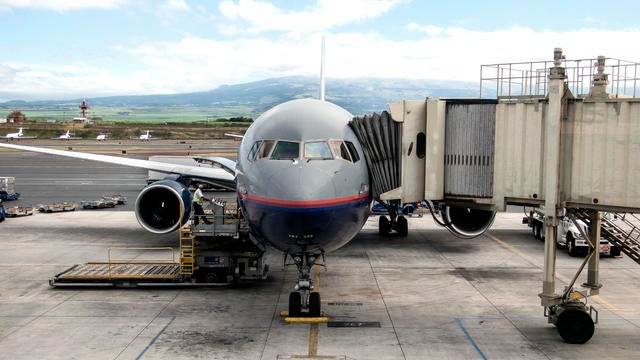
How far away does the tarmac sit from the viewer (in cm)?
1345

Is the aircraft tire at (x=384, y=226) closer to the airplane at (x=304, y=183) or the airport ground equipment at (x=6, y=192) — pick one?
the airplane at (x=304, y=183)

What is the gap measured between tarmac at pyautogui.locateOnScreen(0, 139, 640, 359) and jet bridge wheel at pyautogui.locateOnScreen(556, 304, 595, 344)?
208mm

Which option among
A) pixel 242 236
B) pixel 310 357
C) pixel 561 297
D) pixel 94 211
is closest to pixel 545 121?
pixel 561 297

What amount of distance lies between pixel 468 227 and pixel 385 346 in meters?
6.95

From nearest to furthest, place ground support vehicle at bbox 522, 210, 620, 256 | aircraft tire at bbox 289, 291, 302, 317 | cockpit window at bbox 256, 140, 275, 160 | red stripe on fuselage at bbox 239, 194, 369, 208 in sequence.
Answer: red stripe on fuselage at bbox 239, 194, 369, 208, cockpit window at bbox 256, 140, 275, 160, aircraft tire at bbox 289, 291, 302, 317, ground support vehicle at bbox 522, 210, 620, 256

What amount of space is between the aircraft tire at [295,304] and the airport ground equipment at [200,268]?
10.0 feet

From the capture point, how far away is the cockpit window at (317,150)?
13632mm

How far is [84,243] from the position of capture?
25.3 meters

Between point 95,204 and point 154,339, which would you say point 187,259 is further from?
point 95,204

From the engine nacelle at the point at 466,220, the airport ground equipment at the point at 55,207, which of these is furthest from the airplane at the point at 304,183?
the airport ground equipment at the point at 55,207

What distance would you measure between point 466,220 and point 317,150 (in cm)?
744

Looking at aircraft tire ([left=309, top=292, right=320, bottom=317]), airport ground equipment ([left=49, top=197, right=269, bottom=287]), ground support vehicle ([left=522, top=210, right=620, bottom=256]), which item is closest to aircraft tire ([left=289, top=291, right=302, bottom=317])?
aircraft tire ([left=309, top=292, right=320, bottom=317])

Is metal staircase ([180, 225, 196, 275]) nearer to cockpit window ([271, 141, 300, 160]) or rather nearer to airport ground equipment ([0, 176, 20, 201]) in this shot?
cockpit window ([271, 141, 300, 160])

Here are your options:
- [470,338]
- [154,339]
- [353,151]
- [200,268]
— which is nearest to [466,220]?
[470,338]
